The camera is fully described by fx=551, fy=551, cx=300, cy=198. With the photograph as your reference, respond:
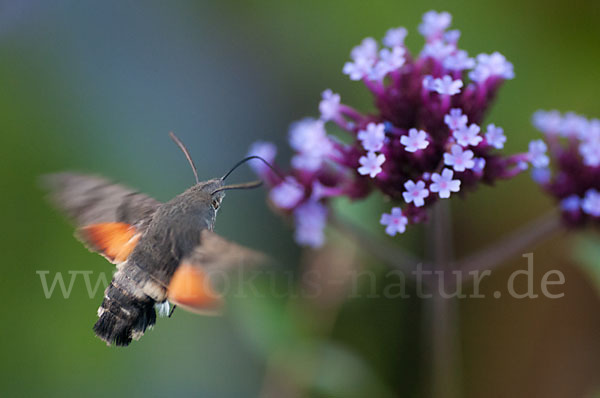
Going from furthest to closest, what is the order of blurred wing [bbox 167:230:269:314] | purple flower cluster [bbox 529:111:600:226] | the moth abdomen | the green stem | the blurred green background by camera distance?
1. the blurred green background
2. the green stem
3. purple flower cluster [bbox 529:111:600:226]
4. the moth abdomen
5. blurred wing [bbox 167:230:269:314]

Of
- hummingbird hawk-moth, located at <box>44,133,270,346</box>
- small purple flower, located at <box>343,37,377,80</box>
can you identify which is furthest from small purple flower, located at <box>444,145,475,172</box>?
hummingbird hawk-moth, located at <box>44,133,270,346</box>

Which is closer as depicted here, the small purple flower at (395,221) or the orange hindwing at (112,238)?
the small purple flower at (395,221)

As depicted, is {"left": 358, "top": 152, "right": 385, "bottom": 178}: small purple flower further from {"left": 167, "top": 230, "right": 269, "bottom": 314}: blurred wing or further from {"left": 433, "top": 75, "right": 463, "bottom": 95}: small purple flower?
{"left": 167, "top": 230, "right": 269, "bottom": 314}: blurred wing

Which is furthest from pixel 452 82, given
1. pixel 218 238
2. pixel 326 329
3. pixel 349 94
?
pixel 349 94

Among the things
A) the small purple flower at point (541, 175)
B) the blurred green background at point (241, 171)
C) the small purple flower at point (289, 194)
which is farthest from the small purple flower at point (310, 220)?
the small purple flower at point (541, 175)

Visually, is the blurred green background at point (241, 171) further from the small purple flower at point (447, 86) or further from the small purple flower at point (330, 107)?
the small purple flower at point (447, 86)

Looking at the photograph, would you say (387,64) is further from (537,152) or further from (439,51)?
(537,152)
